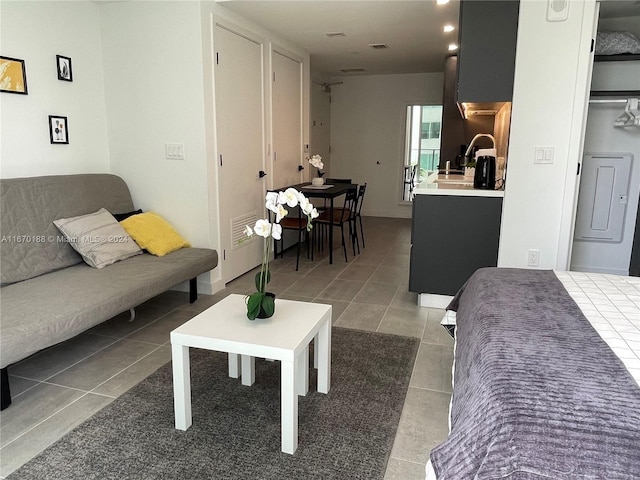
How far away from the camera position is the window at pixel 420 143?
768cm

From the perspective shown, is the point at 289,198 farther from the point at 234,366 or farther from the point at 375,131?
the point at 375,131

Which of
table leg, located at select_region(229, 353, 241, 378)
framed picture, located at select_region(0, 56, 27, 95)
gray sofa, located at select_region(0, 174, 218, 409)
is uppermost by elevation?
framed picture, located at select_region(0, 56, 27, 95)

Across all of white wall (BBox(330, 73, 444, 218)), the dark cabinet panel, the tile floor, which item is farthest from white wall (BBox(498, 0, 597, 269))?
white wall (BBox(330, 73, 444, 218))

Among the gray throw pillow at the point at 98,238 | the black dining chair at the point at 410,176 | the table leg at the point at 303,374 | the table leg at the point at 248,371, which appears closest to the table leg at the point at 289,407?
the table leg at the point at 303,374

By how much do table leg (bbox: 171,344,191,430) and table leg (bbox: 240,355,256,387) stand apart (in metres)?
0.40

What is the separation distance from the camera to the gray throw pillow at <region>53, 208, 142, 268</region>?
2.98 meters

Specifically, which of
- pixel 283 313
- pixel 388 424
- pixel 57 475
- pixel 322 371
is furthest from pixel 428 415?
pixel 57 475

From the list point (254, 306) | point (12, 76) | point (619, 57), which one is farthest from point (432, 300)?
point (12, 76)

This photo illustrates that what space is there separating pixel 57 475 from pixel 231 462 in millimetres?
615

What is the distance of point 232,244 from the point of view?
4074 millimetres

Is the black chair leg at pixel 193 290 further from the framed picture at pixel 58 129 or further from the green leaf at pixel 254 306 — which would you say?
the green leaf at pixel 254 306

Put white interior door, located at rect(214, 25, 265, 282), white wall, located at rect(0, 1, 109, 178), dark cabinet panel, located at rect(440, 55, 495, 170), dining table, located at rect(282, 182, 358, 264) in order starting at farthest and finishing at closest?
1. dark cabinet panel, located at rect(440, 55, 495, 170)
2. dining table, located at rect(282, 182, 358, 264)
3. white interior door, located at rect(214, 25, 265, 282)
4. white wall, located at rect(0, 1, 109, 178)

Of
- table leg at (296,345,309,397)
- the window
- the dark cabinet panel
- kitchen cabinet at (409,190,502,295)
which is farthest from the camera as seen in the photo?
the window

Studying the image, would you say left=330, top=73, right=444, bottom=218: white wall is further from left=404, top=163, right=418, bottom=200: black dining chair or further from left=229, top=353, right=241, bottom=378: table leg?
left=229, top=353, right=241, bottom=378: table leg
